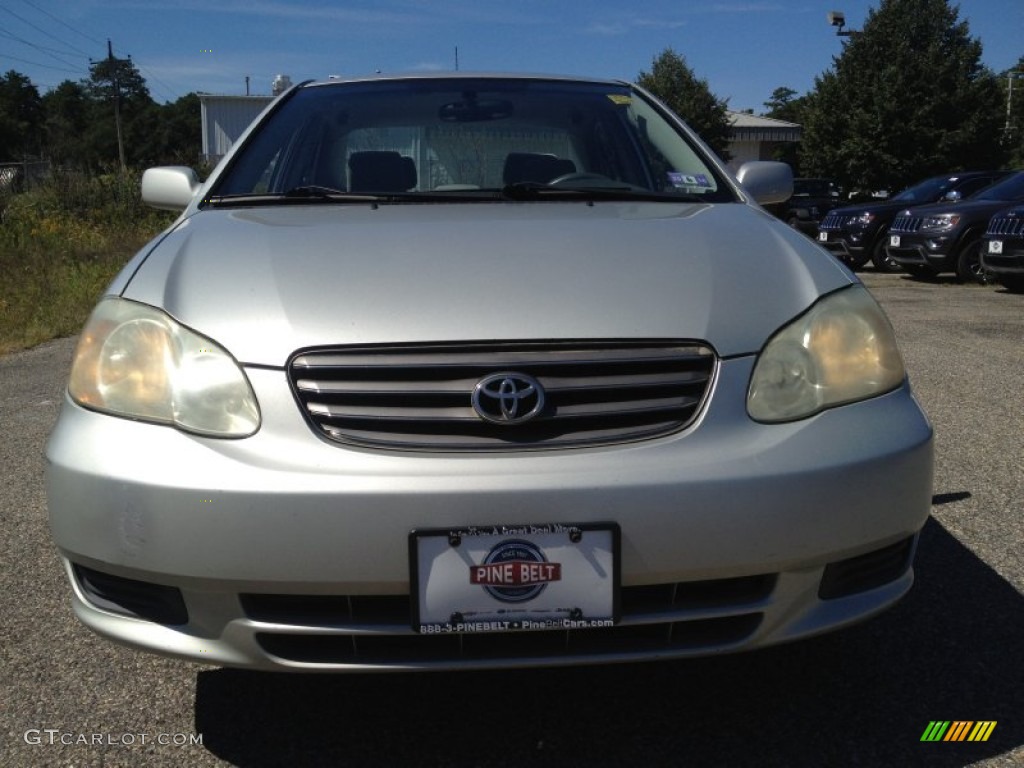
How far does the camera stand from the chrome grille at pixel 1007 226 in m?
10.7

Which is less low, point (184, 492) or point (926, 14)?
point (926, 14)

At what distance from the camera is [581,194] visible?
276 cm

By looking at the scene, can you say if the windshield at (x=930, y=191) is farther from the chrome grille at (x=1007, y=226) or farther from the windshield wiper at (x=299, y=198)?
the windshield wiper at (x=299, y=198)

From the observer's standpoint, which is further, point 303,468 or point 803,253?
point 803,253

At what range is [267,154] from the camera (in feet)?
10.2

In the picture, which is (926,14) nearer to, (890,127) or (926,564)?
(890,127)

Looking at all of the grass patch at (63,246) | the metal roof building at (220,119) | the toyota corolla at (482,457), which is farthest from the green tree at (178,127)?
the toyota corolla at (482,457)

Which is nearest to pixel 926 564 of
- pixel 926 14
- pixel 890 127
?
pixel 890 127

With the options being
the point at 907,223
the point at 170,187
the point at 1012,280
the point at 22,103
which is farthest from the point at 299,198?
the point at 22,103

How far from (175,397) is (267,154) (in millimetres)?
1409

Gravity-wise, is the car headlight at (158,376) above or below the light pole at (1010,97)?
below

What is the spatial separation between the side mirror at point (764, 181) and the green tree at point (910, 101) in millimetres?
29839

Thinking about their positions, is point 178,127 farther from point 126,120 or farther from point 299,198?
point 299,198

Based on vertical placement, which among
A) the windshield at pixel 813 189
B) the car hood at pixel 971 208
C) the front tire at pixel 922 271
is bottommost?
the front tire at pixel 922 271
